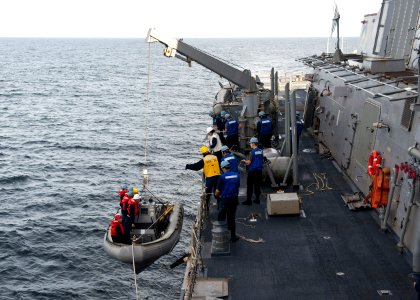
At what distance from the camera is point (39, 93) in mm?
64812

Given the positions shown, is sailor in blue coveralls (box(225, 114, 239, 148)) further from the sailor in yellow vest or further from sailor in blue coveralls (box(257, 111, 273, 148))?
the sailor in yellow vest

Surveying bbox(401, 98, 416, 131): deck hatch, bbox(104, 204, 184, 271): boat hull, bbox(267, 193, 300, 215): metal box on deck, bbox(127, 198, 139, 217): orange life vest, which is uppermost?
bbox(401, 98, 416, 131): deck hatch

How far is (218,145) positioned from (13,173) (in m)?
20.0

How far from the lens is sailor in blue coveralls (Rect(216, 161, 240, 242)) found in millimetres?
9709

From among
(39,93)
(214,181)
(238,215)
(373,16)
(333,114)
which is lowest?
(39,93)

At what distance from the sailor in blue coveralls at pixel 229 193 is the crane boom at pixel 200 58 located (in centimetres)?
579

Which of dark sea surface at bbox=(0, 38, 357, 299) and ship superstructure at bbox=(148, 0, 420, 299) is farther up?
ship superstructure at bbox=(148, 0, 420, 299)

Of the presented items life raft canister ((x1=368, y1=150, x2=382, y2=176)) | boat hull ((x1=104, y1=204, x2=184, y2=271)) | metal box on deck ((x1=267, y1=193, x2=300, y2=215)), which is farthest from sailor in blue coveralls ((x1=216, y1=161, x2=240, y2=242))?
life raft canister ((x1=368, y1=150, x2=382, y2=176))

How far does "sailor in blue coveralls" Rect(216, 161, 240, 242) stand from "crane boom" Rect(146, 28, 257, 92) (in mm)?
5791

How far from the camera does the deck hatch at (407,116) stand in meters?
9.02

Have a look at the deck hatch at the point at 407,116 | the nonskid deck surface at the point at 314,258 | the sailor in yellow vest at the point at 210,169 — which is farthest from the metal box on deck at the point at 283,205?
the deck hatch at the point at 407,116

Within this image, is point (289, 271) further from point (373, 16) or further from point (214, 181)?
point (373, 16)

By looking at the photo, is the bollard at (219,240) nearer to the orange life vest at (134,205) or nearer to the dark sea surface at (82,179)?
the orange life vest at (134,205)

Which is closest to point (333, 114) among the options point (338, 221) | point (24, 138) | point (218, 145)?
point (218, 145)
